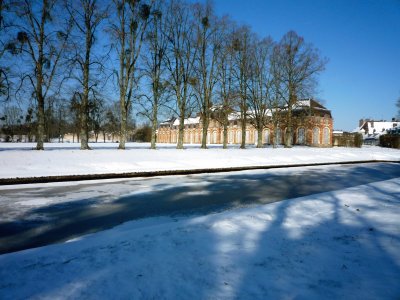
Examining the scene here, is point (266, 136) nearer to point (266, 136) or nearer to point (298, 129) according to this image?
point (266, 136)

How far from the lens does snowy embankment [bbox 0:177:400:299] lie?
274 centimetres

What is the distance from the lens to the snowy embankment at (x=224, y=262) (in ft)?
9.00

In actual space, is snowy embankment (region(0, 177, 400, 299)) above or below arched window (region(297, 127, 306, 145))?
below

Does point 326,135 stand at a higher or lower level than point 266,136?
higher

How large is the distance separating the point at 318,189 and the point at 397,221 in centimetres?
485

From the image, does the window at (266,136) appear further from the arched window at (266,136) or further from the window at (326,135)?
the window at (326,135)

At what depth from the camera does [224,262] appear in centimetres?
333

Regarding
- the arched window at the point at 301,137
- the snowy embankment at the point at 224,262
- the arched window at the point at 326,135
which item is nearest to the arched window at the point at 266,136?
the arched window at the point at 301,137

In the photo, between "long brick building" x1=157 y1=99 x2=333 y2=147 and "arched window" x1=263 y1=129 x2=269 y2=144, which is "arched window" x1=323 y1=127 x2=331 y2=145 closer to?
"long brick building" x1=157 y1=99 x2=333 y2=147

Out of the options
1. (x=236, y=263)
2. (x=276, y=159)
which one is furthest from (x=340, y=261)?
(x=276, y=159)

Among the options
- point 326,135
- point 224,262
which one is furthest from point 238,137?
point 224,262

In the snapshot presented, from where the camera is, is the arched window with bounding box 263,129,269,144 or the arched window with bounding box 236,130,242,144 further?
the arched window with bounding box 236,130,242,144

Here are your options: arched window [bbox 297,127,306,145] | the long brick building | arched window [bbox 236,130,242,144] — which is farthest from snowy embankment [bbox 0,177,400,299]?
arched window [bbox 236,130,242,144]

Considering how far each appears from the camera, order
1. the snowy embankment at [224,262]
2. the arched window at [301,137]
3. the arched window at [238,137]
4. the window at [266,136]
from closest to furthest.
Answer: the snowy embankment at [224,262]
the arched window at [301,137]
the window at [266,136]
the arched window at [238,137]
